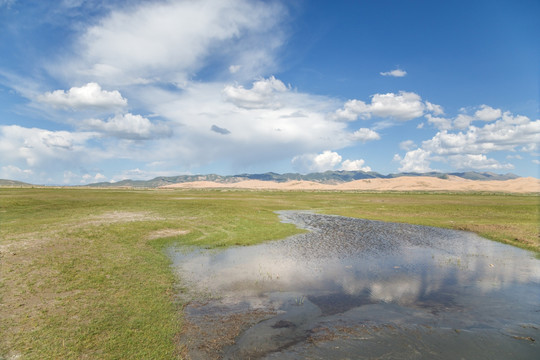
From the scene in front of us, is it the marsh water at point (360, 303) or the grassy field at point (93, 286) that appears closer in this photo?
the grassy field at point (93, 286)

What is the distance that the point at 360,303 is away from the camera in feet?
48.5

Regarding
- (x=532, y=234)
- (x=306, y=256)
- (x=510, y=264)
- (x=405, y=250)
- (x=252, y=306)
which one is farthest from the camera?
(x=532, y=234)

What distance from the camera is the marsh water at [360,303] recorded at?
10680mm

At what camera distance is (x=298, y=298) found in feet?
50.8

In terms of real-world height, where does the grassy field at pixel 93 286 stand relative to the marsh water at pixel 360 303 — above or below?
above

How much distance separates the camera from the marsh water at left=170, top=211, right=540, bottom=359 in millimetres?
10680

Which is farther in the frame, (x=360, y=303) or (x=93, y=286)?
(x=93, y=286)

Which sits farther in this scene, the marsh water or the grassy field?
the marsh water

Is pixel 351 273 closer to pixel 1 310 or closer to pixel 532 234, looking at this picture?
pixel 1 310

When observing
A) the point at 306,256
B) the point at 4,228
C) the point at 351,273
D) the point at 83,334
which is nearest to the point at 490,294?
the point at 351,273

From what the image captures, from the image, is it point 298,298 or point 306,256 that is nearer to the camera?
point 298,298

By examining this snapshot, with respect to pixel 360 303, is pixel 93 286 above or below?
above

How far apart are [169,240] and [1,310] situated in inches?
685

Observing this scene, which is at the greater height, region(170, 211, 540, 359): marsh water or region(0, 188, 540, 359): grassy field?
region(0, 188, 540, 359): grassy field
